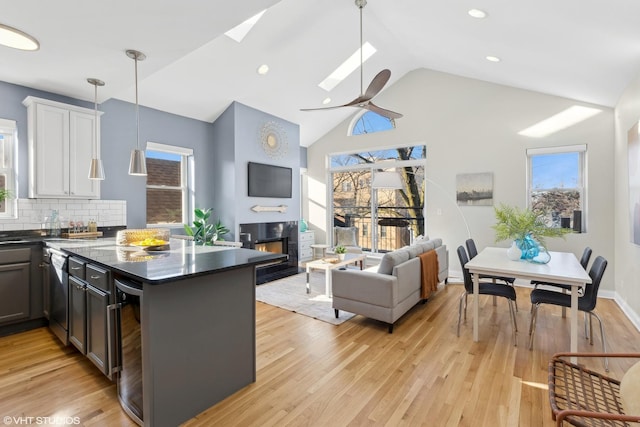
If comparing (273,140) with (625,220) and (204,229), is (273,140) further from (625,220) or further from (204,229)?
(625,220)

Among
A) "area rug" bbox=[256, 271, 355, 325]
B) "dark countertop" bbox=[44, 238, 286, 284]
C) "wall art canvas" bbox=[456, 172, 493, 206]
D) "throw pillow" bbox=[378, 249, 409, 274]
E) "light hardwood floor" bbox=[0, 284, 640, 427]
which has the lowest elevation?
"light hardwood floor" bbox=[0, 284, 640, 427]

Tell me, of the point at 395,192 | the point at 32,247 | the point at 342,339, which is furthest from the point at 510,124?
the point at 32,247

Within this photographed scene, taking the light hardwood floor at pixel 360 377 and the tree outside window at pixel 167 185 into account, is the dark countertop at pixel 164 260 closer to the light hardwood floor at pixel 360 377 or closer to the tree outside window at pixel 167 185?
the light hardwood floor at pixel 360 377

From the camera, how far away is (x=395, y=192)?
6664 mm

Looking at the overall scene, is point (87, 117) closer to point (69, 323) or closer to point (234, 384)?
point (69, 323)

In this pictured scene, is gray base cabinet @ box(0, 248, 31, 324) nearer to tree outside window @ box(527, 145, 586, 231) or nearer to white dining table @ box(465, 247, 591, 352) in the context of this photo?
white dining table @ box(465, 247, 591, 352)

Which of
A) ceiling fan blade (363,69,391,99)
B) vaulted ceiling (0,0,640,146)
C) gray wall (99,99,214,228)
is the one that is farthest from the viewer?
gray wall (99,99,214,228)

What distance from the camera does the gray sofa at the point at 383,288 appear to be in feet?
10.8

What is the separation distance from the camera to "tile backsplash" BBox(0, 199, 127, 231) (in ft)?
12.0

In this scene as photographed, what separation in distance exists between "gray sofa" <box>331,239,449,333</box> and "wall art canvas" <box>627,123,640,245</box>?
2.20m

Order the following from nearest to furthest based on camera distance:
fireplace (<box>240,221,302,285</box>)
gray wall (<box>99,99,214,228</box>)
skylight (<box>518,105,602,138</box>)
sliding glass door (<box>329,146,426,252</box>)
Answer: gray wall (<box>99,99,214,228</box>)
skylight (<box>518,105,602,138</box>)
fireplace (<box>240,221,302,285</box>)
sliding glass door (<box>329,146,426,252</box>)

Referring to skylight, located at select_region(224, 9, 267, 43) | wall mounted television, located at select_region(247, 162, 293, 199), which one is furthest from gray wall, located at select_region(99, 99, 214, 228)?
skylight, located at select_region(224, 9, 267, 43)

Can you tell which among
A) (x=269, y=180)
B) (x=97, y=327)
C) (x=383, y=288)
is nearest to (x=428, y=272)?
(x=383, y=288)

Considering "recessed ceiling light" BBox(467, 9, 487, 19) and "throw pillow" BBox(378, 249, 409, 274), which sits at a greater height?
"recessed ceiling light" BBox(467, 9, 487, 19)
